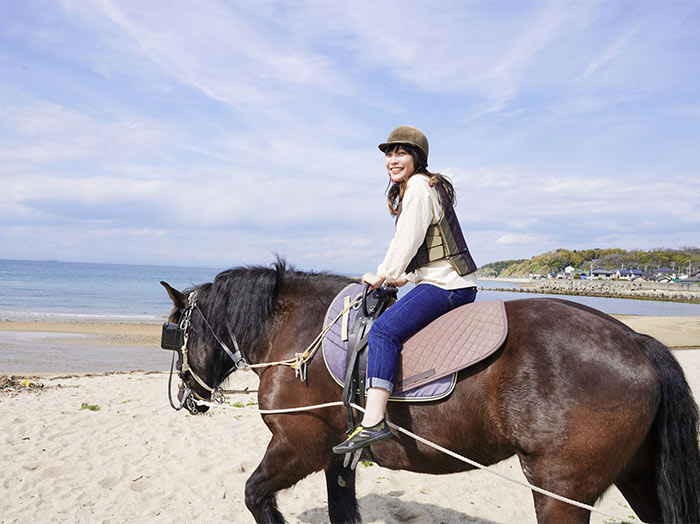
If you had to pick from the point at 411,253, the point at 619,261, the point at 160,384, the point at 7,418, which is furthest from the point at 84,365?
the point at 619,261

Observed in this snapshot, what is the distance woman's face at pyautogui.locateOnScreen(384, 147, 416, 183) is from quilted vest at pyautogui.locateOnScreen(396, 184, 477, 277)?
0.23 meters

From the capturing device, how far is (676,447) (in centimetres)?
225

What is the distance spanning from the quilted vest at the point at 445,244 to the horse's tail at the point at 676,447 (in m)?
1.00

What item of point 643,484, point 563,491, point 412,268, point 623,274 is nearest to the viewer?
point 563,491

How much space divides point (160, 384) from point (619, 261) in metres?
116

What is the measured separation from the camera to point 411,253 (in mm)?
2520

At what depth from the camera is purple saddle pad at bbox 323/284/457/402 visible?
2.43m

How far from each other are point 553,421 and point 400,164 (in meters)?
1.55

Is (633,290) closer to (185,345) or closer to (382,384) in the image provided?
(185,345)

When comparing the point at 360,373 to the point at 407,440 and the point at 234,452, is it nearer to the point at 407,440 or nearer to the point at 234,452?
the point at 407,440

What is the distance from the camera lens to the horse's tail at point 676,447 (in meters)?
2.26

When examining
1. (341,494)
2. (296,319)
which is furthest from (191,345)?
(341,494)

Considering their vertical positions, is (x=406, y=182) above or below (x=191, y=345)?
above

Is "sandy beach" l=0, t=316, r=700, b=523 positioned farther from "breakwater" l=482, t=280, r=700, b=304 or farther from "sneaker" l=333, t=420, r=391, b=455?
"breakwater" l=482, t=280, r=700, b=304
